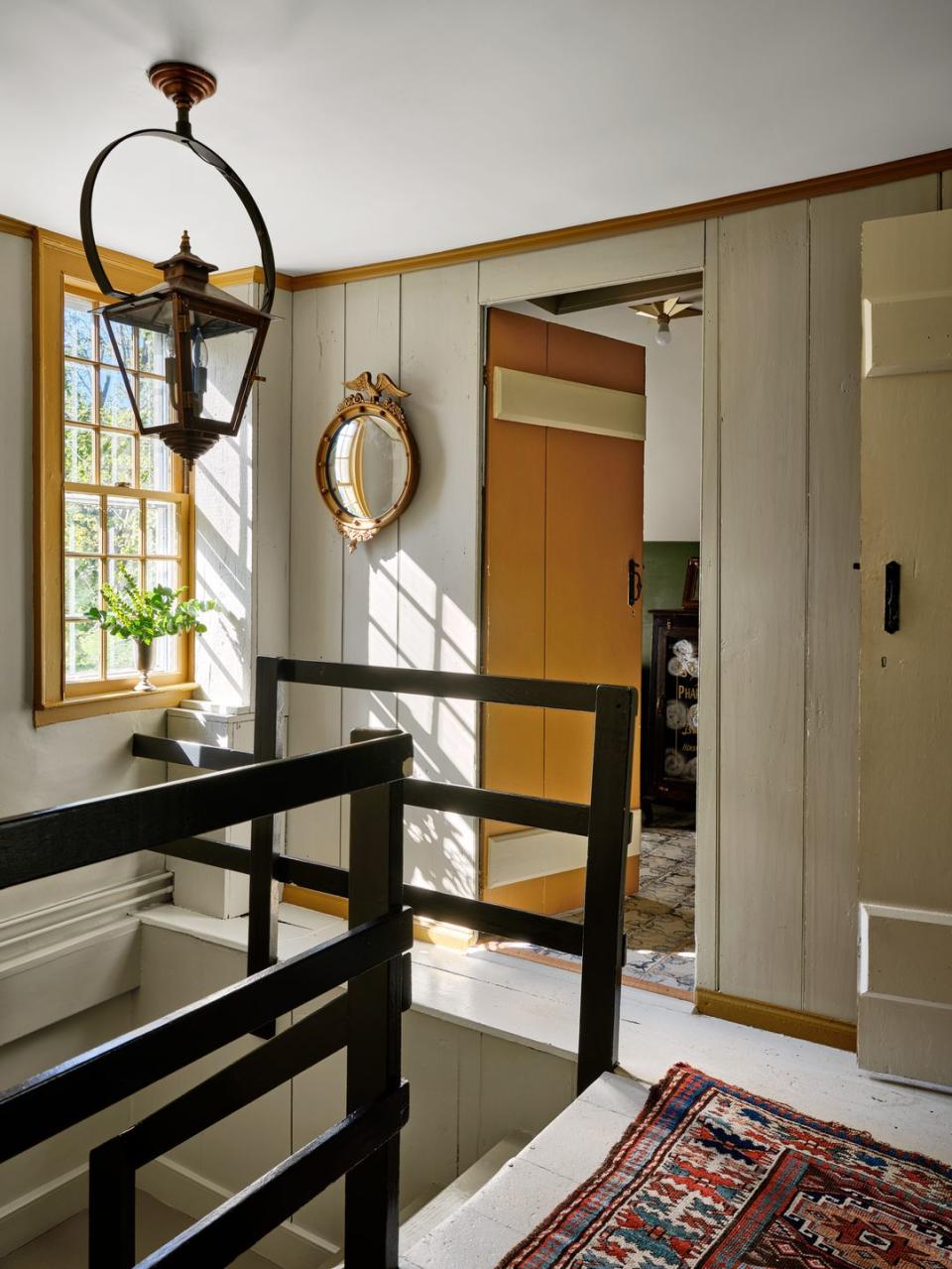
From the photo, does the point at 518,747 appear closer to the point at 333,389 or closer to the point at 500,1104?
the point at 500,1104

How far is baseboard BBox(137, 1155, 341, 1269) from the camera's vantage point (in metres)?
3.20

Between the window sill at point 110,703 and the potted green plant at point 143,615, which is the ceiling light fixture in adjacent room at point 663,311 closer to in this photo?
the potted green plant at point 143,615

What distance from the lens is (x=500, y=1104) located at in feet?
9.25

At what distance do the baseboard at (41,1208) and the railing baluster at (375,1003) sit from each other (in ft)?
7.91

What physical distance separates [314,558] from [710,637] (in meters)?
1.70

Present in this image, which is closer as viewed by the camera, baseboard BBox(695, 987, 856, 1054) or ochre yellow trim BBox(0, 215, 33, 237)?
Answer: baseboard BBox(695, 987, 856, 1054)

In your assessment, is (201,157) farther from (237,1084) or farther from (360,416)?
(237,1084)

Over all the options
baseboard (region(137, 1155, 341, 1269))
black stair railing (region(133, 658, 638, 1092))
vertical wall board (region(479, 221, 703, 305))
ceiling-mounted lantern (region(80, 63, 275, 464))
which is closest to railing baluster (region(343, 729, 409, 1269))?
black stair railing (region(133, 658, 638, 1092))

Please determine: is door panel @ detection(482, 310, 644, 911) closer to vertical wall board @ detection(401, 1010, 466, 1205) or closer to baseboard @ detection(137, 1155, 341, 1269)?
vertical wall board @ detection(401, 1010, 466, 1205)

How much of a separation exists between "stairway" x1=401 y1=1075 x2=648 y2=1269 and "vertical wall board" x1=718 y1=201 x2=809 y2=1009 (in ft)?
2.60

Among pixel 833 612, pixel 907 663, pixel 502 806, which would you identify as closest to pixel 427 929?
pixel 502 806

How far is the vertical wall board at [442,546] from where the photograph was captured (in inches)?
140

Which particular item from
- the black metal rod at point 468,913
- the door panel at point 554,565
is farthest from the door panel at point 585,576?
the black metal rod at point 468,913

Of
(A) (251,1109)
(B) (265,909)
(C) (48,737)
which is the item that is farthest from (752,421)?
(A) (251,1109)
